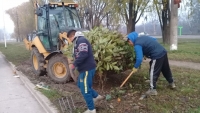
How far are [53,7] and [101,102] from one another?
16.1 ft

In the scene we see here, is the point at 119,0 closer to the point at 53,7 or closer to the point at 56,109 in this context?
the point at 53,7

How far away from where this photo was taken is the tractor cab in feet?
27.9

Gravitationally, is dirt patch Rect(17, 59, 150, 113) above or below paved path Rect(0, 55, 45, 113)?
above

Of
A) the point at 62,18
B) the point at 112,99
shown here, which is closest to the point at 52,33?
the point at 62,18

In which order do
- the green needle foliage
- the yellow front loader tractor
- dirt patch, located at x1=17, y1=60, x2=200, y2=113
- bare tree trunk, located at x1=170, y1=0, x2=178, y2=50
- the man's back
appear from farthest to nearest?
1. bare tree trunk, located at x1=170, y1=0, x2=178, y2=50
2. the yellow front loader tractor
3. the green needle foliage
4. the man's back
5. dirt patch, located at x1=17, y1=60, x2=200, y2=113

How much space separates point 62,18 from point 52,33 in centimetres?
70

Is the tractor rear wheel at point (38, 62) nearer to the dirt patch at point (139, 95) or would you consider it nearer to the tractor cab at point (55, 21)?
the tractor cab at point (55, 21)

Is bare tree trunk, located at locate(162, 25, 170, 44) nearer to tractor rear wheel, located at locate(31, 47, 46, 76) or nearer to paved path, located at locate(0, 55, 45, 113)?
tractor rear wheel, located at locate(31, 47, 46, 76)

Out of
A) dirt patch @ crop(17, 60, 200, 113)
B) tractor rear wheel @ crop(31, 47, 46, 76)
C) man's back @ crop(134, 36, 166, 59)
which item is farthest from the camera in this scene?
tractor rear wheel @ crop(31, 47, 46, 76)

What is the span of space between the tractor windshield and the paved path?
8.48 feet

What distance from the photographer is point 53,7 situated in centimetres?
868

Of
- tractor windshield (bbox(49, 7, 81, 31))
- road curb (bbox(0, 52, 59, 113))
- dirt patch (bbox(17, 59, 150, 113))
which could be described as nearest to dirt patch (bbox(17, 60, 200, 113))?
dirt patch (bbox(17, 59, 150, 113))

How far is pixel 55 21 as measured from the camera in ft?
27.9

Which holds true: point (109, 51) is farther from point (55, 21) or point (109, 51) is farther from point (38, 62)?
point (38, 62)
